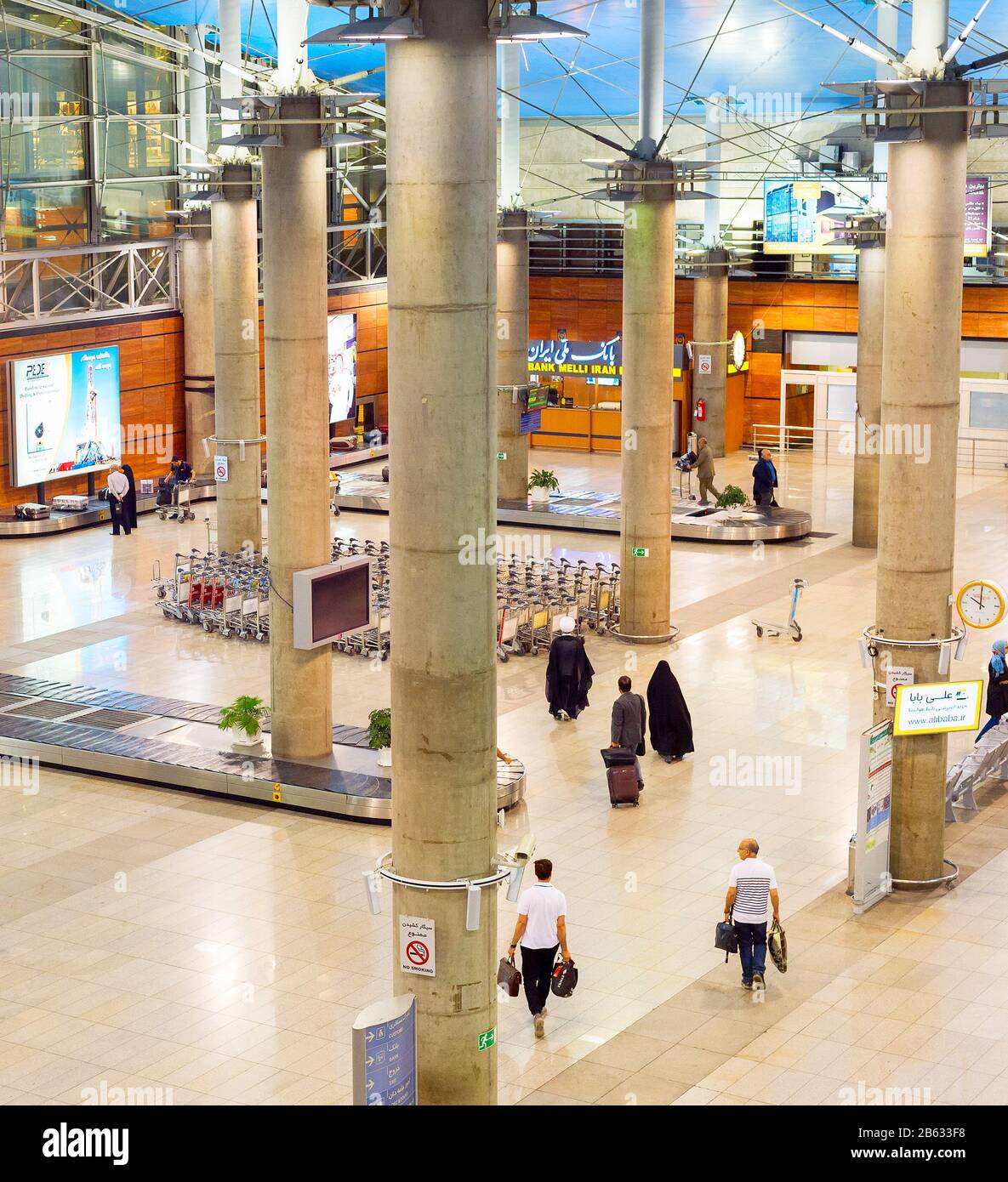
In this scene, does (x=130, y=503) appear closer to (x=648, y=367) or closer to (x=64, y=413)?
(x=64, y=413)

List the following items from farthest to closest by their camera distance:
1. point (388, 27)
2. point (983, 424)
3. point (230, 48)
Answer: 1. point (983, 424)
2. point (230, 48)
3. point (388, 27)

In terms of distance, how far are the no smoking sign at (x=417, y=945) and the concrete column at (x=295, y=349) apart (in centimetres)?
723

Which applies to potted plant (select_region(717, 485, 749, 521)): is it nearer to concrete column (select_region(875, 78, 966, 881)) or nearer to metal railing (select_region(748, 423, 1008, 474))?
metal railing (select_region(748, 423, 1008, 474))

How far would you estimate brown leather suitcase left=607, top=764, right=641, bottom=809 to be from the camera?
682 inches

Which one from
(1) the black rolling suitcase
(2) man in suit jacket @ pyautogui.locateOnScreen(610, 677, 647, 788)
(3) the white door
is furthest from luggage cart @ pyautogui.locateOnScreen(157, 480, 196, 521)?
(1) the black rolling suitcase

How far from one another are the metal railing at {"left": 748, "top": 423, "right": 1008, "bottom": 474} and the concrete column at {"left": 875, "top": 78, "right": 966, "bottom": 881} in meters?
22.3

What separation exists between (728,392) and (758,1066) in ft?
99.7

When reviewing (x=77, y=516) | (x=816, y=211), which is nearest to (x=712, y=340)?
(x=816, y=211)

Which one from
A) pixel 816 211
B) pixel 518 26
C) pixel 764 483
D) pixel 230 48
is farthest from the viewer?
pixel 816 211

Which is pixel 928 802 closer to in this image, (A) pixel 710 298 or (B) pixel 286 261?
(B) pixel 286 261

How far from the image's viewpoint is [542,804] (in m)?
17.5

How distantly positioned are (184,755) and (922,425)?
7.99m

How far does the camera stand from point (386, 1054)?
10266 mm
